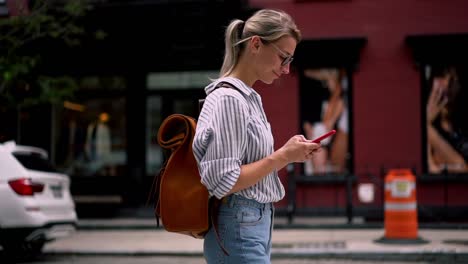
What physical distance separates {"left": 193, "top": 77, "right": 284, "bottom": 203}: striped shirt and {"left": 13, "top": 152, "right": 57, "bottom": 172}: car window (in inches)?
343

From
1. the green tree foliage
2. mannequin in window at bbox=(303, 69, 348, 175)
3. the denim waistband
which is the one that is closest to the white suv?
the green tree foliage

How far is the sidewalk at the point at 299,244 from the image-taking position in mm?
10680

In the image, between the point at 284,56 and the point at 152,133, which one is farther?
the point at 152,133

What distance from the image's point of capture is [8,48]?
1538cm

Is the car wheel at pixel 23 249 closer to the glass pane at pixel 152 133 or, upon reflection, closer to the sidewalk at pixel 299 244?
the sidewalk at pixel 299 244

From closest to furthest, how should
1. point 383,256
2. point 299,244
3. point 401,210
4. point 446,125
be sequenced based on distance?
point 383,256 < point 401,210 < point 299,244 < point 446,125

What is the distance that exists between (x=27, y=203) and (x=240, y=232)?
332 inches

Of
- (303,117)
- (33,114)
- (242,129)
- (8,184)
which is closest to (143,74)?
(33,114)

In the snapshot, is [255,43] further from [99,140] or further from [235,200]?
[99,140]

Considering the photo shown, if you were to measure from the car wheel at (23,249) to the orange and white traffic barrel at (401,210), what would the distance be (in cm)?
565

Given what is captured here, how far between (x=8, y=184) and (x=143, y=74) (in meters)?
7.83

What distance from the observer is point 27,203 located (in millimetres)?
10422

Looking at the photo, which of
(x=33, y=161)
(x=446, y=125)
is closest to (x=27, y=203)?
(x=33, y=161)

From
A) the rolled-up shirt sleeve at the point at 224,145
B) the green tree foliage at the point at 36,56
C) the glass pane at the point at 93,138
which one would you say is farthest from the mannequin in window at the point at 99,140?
the rolled-up shirt sleeve at the point at 224,145
